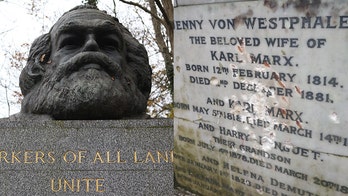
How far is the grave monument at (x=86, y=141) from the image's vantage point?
4574mm

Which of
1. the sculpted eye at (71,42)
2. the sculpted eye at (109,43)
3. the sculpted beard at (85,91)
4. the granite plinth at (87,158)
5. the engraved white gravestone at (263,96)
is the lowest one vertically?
the granite plinth at (87,158)

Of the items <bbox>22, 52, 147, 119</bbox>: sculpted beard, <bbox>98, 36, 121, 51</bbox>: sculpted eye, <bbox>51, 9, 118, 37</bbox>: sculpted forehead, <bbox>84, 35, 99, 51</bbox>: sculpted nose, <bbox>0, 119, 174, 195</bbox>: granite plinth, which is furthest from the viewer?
<bbox>98, 36, 121, 51</bbox>: sculpted eye

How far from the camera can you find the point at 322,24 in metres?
1.78

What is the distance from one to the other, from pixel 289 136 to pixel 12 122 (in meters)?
3.64

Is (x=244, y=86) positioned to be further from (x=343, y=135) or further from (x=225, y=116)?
(x=343, y=135)

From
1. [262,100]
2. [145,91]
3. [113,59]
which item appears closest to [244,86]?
[262,100]

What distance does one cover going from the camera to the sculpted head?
17.0ft

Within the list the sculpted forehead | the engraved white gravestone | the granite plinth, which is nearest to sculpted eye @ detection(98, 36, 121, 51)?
the sculpted forehead

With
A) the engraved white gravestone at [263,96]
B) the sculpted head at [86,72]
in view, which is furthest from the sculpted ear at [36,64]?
the engraved white gravestone at [263,96]

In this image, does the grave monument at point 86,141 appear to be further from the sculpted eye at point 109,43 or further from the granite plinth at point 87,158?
the sculpted eye at point 109,43

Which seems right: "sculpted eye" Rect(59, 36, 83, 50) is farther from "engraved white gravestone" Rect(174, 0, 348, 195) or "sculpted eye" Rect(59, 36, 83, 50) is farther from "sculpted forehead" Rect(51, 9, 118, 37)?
"engraved white gravestone" Rect(174, 0, 348, 195)

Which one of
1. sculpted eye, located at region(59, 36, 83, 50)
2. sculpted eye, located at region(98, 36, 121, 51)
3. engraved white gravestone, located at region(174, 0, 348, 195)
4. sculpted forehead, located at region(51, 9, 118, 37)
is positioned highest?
engraved white gravestone, located at region(174, 0, 348, 195)

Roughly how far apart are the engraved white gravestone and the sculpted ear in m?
3.90

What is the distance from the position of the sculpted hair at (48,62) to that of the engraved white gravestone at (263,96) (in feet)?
12.3
